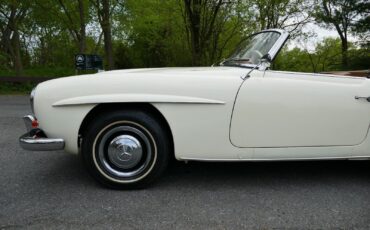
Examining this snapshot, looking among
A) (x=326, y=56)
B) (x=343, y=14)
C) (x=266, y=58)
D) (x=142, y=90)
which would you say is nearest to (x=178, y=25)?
(x=343, y=14)

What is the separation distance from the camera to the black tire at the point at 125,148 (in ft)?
10.1

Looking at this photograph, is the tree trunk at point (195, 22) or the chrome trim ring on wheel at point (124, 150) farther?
the tree trunk at point (195, 22)

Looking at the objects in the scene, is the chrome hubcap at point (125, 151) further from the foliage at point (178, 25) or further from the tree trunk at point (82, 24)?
the tree trunk at point (82, 24)

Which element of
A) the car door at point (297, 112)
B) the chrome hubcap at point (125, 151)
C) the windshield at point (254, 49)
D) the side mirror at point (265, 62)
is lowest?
the chrome hubcap at point (125, 151)

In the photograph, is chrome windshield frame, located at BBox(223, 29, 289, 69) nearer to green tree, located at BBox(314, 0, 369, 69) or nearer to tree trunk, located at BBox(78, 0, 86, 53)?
green tree, located at BBox(314, 0, 369, 69)

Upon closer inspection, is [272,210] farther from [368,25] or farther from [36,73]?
[36,73]

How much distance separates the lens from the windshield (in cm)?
347

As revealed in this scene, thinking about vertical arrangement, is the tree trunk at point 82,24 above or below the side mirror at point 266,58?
above

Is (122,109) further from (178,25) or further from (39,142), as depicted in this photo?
→ (178,25)

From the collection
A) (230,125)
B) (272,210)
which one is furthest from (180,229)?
(230,125)

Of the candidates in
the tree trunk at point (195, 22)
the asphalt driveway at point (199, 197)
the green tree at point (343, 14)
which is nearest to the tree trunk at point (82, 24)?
the tree trunk at point (195, 22)

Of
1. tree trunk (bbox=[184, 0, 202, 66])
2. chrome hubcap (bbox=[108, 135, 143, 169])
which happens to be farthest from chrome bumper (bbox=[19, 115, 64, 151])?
tree trunk (bbox=[184, 0, 202, 66])

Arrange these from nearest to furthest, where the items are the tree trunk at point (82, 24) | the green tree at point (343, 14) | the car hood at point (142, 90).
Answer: the car hood at point (142, 90), the green tree at point (343, 14), the tree trunk at point (82, 24)

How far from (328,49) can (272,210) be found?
22535 millimetres
